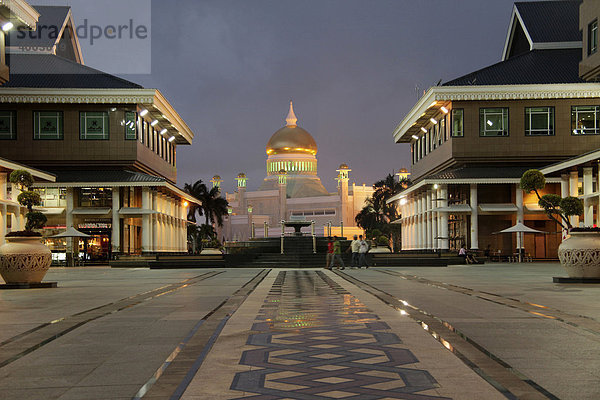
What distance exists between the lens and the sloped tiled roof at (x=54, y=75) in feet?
176

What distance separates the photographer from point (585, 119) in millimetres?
51719

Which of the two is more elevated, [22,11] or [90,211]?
[22,11]

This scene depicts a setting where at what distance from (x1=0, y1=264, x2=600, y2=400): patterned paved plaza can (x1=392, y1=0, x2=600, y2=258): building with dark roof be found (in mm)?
37311

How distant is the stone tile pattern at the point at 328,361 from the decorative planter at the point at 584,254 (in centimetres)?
1030

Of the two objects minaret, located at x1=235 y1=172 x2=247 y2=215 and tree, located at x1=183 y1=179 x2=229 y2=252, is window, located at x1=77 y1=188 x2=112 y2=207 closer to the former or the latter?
tree, located at x1=183 y1=179 x2=229 y2=252

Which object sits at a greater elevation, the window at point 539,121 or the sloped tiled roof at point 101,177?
the window at point 539,121

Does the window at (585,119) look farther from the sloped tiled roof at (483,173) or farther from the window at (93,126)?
the window at (93,126)

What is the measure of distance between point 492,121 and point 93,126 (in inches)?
1113

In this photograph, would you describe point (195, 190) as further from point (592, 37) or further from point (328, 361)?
point (328, 361)

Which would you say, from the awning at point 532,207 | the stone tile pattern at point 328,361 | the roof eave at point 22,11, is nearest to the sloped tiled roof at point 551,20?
the awning at point 532,207

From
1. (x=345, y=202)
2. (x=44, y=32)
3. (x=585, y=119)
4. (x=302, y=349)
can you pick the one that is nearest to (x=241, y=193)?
(x=345, y=202)

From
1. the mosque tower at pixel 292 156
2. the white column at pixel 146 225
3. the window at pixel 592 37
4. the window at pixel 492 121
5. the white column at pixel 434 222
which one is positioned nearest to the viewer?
the window at pixel 592 37

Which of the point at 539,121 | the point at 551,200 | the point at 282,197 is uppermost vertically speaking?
the point at 539,121

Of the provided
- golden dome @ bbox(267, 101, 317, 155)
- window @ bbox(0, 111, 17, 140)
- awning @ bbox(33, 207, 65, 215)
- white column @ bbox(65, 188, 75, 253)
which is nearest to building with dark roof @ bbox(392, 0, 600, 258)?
white column @ bbox(65, 188, 75, 253)
